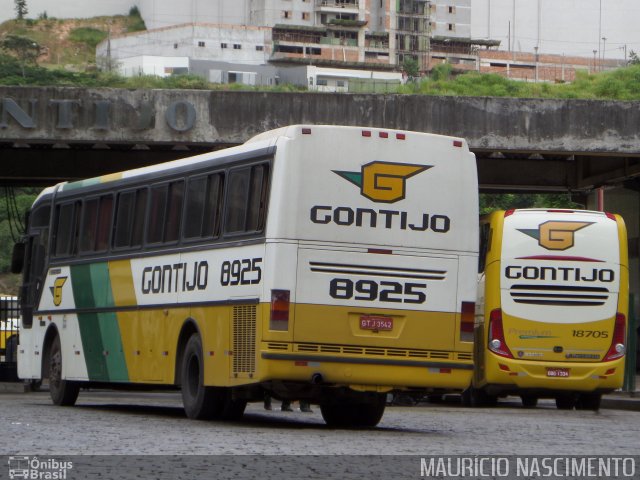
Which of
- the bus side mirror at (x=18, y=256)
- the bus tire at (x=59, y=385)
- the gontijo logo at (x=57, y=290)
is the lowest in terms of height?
the bus tire at (x=59, y=385)

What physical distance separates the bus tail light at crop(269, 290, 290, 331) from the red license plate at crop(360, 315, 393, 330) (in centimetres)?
85

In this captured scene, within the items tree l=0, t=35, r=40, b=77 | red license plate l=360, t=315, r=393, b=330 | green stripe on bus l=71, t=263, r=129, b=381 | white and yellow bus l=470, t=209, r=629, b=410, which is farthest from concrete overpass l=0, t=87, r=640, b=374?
tree l=0, t=35, r=40, b=77

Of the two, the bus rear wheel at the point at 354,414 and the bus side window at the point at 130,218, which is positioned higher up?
the bus side window at the point at 130,218

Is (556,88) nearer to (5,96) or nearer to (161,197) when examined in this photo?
(5,96)

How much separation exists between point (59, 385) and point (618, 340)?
850cm

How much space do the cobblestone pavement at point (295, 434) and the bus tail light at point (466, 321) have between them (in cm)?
104

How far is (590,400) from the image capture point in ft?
78.9

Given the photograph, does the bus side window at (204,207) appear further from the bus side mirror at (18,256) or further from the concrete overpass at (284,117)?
the concrete overpass at (284,117)

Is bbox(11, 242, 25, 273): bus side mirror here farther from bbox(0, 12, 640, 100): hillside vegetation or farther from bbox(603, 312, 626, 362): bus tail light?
bbox(0, 12, 640, 100): hillside vegetation

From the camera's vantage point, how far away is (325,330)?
15641mm

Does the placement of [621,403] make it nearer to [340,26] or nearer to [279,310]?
[279,310]

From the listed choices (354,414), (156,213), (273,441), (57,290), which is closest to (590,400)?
(354,414)

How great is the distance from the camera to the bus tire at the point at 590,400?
929 inches

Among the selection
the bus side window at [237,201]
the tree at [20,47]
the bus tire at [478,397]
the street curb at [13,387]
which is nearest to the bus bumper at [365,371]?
the bus side window at [237,201]
